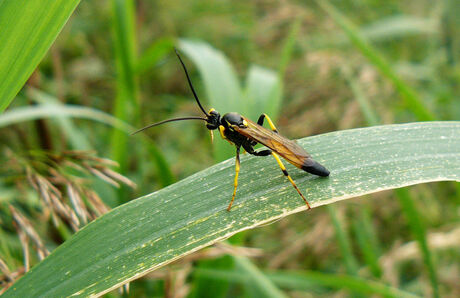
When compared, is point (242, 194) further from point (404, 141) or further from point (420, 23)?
point (420, 23)

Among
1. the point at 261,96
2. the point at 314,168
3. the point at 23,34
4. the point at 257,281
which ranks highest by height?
the point at 261,96

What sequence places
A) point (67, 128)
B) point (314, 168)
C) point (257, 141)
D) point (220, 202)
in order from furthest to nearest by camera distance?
point (67, 128) → point (257, 141) → point (314, 168) → point (220, 202)

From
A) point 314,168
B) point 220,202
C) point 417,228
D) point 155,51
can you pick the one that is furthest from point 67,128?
point 417,228

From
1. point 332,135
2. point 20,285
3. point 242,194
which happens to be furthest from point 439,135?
point 20,285

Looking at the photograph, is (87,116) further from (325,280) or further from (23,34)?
(325,280)

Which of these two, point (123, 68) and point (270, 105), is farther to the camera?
point (123, 68)

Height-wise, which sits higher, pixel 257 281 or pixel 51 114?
pixel 51 114

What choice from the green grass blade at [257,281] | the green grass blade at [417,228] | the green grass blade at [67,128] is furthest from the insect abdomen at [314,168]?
the green grass blade at [67,128]
